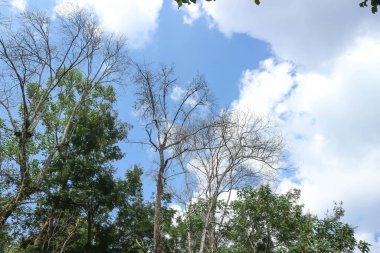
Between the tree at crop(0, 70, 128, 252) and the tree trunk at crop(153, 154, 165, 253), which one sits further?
the tree at crop(0, 70, 128, 252)

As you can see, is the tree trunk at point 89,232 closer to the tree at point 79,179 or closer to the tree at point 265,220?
the tree at point 79,179

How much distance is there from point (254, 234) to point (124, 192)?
8.26 m

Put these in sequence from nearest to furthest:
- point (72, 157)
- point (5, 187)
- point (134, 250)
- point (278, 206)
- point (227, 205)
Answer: point (278, 206) < point (227, 205) < point (5, 187) < point (72, 157) < point (134, 250)

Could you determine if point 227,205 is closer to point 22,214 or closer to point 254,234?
point 254,234

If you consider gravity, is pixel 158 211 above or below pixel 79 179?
below

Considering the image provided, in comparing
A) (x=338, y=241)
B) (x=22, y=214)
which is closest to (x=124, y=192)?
(x=22, y=214)

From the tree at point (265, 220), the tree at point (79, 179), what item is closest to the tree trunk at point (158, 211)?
the tree at point (265, 220)

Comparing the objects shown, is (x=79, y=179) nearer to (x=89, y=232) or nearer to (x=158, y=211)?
(x=89, y=232)

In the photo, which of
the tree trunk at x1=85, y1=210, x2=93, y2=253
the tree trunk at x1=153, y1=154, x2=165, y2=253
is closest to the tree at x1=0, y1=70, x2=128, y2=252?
the tree trunk at x1=85, y1=210, x2=93, y2=253

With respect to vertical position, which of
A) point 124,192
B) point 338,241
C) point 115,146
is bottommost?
point 338,241

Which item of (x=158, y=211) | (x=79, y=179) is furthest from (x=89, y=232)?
(x=158, y=211)

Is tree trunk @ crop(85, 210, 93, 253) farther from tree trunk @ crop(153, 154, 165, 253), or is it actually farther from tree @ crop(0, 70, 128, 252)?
tree trunk @ crop(153, 154, 165, 253)

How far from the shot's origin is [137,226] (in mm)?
19234

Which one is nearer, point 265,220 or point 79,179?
point 265,220
